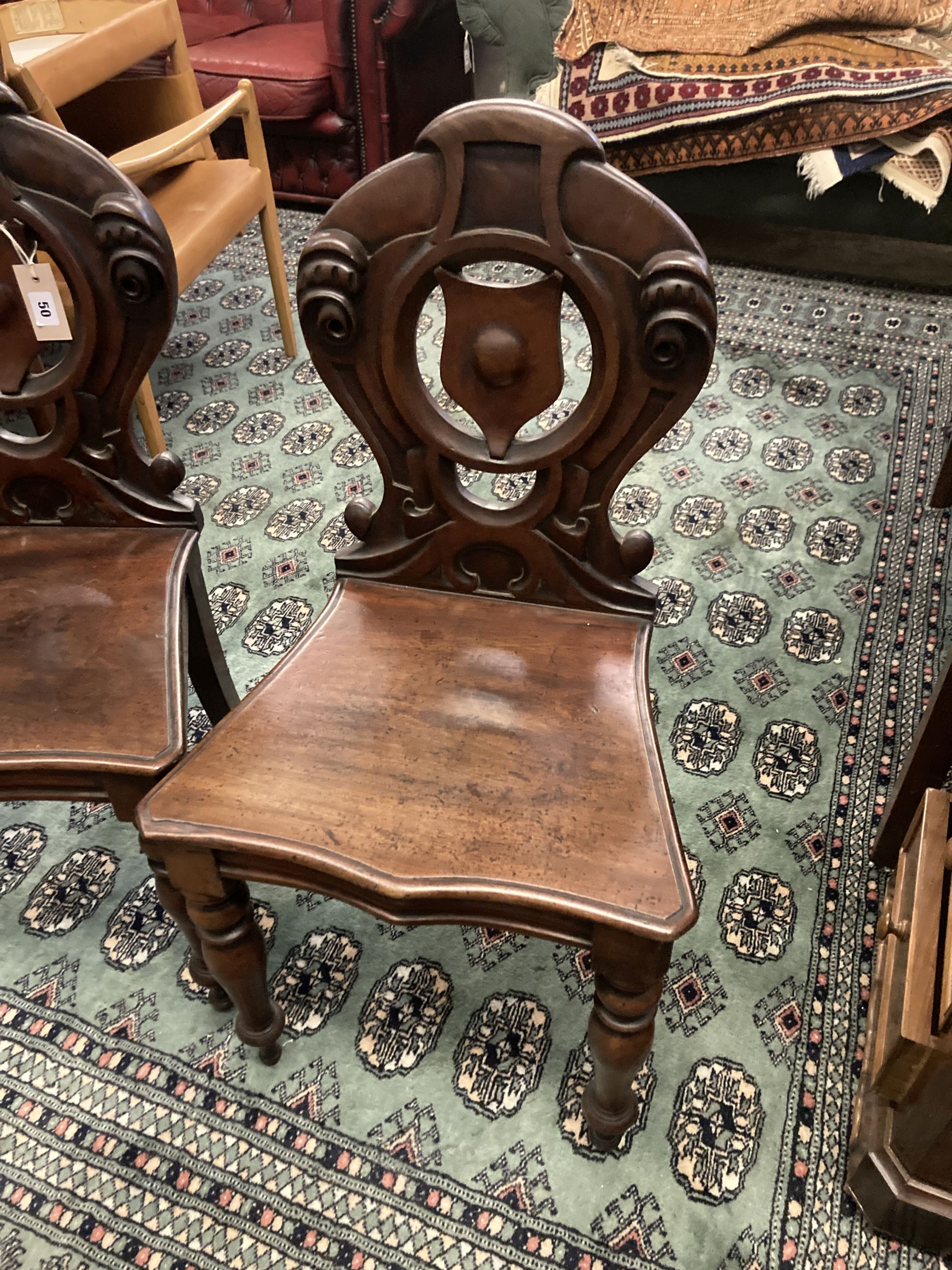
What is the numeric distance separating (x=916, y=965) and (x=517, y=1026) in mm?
538

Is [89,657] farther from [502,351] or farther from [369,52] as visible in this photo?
[369,52]

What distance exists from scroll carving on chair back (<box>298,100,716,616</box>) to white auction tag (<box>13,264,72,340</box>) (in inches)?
15.0

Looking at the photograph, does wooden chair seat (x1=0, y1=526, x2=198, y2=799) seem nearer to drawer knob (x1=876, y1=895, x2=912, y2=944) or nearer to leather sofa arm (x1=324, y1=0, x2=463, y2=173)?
drawer knob (x1=876, y1=895, x2=912, y2=944)

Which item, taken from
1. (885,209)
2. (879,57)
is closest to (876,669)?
(885,209)

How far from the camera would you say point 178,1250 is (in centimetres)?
106

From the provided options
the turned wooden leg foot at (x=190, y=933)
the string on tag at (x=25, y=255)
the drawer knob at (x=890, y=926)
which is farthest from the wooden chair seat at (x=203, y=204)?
the drawer knob at (x=890, y=926)

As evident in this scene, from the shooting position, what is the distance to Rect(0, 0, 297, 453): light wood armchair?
193 centimetres

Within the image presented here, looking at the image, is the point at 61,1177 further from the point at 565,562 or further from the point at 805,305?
the point at 805,305

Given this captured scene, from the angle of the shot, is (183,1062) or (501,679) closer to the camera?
(501,679)

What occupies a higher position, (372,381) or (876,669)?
(372,381)

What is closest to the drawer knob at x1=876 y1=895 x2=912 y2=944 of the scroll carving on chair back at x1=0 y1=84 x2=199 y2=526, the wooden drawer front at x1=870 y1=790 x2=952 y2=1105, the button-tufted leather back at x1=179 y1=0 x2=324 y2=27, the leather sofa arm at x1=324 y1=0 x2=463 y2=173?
the wooden drawer front at x1=870 y1=790 x2=952 y2=1105

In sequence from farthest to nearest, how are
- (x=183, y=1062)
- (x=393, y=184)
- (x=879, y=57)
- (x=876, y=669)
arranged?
(x=879, y=57)
(x=876, y=669)
(x=183, y=1062)
(x=393, y=184)

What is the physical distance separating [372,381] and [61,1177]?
1070 mm

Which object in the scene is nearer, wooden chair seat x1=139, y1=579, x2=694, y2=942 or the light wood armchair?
wooden chair seat x1=139, y1=579, x2=694, y2=942
